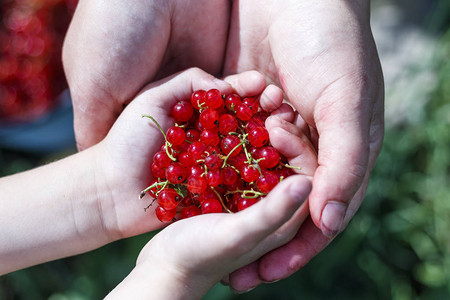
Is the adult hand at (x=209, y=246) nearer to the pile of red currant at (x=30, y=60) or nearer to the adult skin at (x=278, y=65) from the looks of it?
the adult skin at (x=278, y=65)

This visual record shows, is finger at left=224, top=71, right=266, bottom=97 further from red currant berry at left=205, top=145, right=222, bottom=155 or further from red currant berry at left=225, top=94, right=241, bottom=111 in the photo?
red currant berry at left=205, top=145, right=222, bottom=155

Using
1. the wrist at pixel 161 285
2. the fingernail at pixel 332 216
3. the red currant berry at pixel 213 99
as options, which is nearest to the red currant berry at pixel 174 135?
the red currant berry at pixel 213 99

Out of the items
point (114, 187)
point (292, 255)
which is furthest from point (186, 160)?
point (292, 255)

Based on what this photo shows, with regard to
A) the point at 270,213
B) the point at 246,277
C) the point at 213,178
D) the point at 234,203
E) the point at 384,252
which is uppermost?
the point at 270,213

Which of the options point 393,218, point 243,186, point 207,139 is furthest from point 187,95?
point 393,218

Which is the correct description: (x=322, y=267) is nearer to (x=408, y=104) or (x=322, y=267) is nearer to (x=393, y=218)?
(x=393, y=218)

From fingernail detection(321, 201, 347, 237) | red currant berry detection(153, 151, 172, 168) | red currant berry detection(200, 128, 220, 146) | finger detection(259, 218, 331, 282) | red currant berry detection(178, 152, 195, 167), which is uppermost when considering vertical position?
red currant berry detection(200, 128, 220, 146)

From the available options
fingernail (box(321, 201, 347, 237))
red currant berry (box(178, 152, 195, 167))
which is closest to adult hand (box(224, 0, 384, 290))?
fingernail (box(321, 201, 347, 237))

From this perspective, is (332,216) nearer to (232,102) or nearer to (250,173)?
(250,173)

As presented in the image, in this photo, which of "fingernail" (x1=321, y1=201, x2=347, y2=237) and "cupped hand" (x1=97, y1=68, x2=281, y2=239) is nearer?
"fingernail" (x1=321, y1=201, x2=347, y2=237)
